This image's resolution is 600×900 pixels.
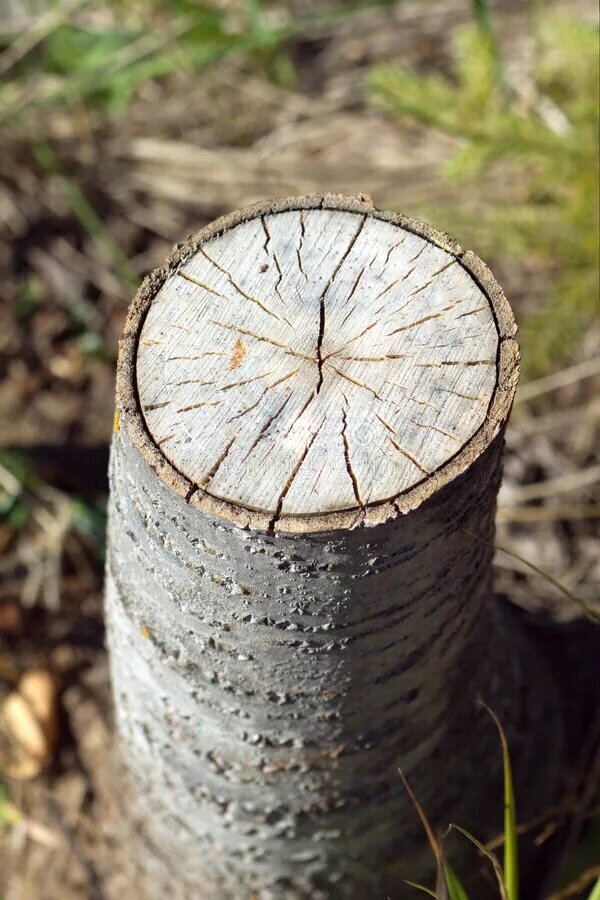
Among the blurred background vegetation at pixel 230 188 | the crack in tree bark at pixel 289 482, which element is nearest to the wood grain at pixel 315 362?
the crack in tree bark at pixel 289 482

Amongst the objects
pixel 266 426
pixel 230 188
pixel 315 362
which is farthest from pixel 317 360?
pixel 230 188

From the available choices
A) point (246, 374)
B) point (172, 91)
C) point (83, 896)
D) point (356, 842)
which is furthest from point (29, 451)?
point (246, 374)

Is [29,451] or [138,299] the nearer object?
[138,299]

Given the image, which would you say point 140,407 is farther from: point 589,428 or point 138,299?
point 589,428

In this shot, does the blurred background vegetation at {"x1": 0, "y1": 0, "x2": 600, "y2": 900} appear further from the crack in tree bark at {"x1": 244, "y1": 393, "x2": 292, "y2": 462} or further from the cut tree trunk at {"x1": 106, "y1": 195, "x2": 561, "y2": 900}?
the crack in tree bark at {"x1": 244, "y1": 393, "x2": 292, "y2": 462}

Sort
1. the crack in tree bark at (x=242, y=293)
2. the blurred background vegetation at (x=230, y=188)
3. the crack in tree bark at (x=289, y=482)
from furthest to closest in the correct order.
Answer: the blurred background vegetation at (x=230, y=188)
the crack in tree bark at (x=242, y=293)
the crack in tree bark at (x=289, y=482)

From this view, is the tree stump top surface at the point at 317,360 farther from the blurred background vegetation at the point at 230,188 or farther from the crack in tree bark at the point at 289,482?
the blurred background vegetation at the point at 230,188

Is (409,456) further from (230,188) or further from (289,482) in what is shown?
(230,188)
